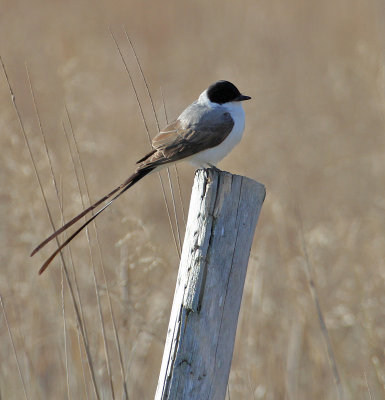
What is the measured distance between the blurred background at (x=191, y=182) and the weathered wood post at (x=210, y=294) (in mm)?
630

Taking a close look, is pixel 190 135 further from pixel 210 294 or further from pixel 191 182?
pixel 191 182

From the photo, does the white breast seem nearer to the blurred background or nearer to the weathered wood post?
the blurred background

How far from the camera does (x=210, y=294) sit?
2.06 metres

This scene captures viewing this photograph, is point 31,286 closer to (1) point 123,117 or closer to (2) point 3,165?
(2) point 3,165

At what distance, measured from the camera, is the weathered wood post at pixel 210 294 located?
202 centimetres

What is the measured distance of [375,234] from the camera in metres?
4.54

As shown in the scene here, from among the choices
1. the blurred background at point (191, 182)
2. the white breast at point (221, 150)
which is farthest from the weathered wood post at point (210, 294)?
the white breast at point (221, 150)

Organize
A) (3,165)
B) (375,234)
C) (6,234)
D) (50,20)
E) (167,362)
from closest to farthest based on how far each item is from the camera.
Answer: (167,362), (3,165), (6,234), (375,234), (50,20)

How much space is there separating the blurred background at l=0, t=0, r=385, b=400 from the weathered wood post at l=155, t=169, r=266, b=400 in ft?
2.07

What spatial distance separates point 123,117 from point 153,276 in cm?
338

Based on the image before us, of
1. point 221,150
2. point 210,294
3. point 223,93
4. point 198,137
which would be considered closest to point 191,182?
point 223,93

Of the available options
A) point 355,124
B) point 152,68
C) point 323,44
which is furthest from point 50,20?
point 355,124

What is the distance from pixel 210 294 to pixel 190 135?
1.46 m

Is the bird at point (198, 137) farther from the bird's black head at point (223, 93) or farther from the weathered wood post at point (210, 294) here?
the weathered wood post at point (210, 294)
